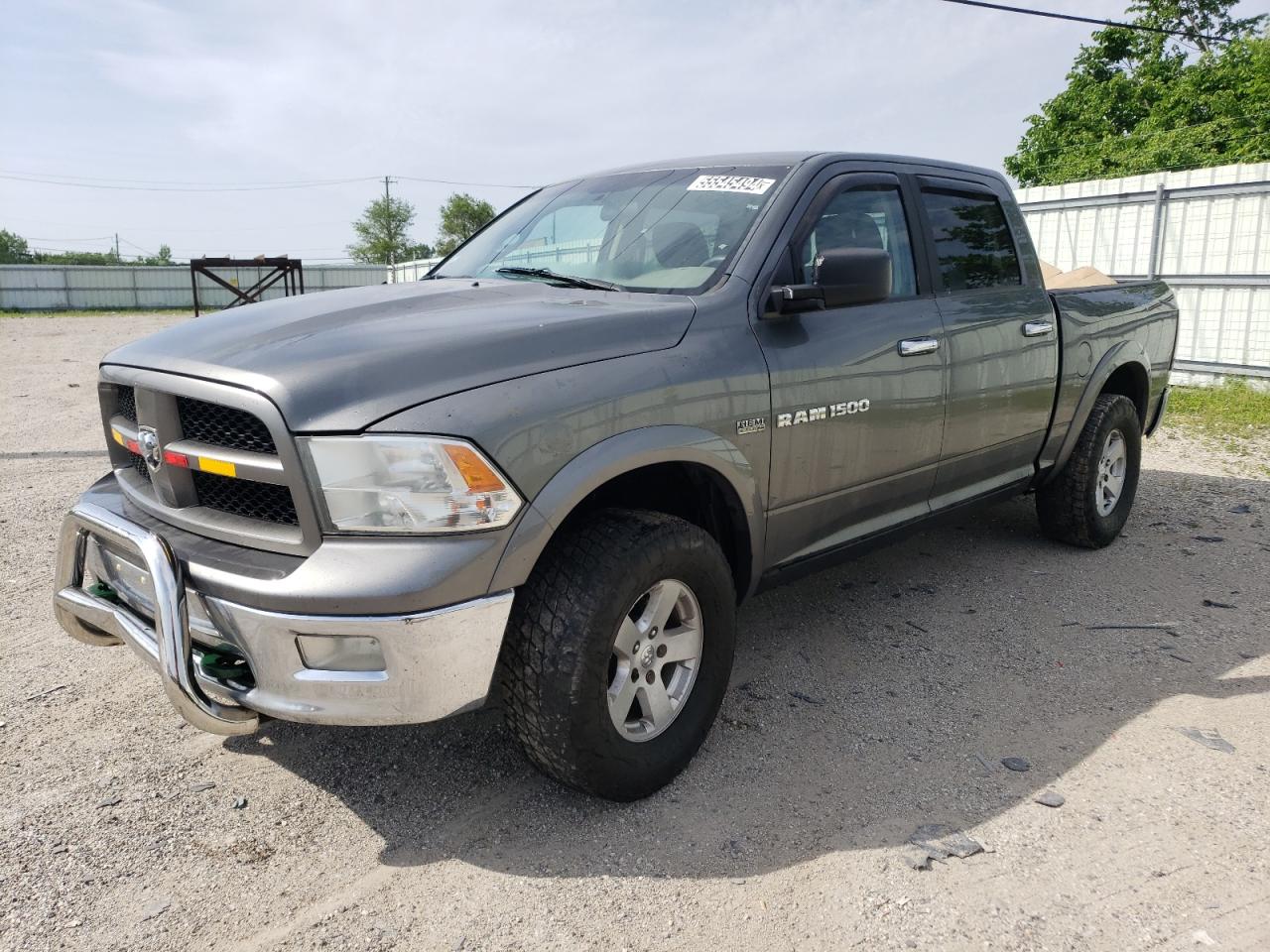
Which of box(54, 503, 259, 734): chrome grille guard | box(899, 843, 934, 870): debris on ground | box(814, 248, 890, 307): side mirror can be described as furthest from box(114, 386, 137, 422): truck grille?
box(899, 843, 934, 870): debris on ground

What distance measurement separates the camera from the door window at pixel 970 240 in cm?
393

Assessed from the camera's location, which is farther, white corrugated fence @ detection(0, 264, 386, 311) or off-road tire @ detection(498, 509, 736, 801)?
white corrugated fence @ detection(0, 264, 386, 311)

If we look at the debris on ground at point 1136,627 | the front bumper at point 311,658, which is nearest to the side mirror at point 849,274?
the front bumper at point 311,658

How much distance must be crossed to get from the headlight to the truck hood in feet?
0.22

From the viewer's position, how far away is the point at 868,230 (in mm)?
3590

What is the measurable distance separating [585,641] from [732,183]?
1810 mm

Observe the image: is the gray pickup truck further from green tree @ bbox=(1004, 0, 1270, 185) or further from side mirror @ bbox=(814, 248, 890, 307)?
green tree @ bbox=(1004, 0, 1270, 185)

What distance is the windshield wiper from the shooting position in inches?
124

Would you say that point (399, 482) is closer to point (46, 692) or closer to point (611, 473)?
point (611, 473)

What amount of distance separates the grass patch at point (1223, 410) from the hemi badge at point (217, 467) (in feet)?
28.6

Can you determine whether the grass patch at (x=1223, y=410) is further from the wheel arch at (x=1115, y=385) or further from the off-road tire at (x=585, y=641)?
the off-road tire at (x=585, y=641)

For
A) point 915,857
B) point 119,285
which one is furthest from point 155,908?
point 119,285

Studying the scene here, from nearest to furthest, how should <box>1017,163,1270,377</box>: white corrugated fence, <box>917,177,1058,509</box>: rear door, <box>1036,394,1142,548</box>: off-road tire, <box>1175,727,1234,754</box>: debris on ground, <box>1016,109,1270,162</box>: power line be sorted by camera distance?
<box>1175,727,1234,754</box>: debris on ground
<box>917,177,1058,509</box>: rear door
<box>1036,394,1142,548</box>: off-road tire
<box>1017,163,1270,377</box>: white corrugated fence
<box>1016,109,1270,162</box>: power line

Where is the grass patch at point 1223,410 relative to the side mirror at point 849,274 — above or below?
below
